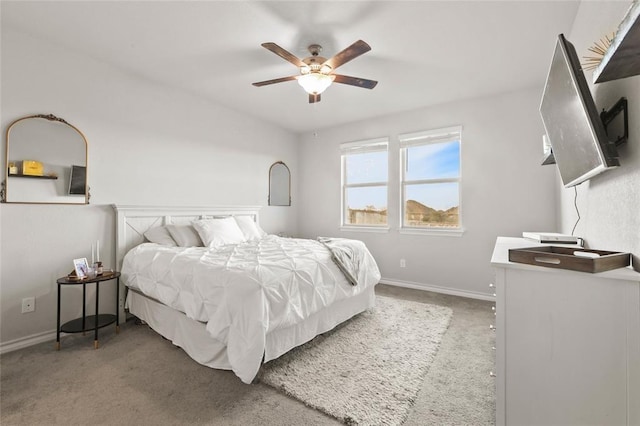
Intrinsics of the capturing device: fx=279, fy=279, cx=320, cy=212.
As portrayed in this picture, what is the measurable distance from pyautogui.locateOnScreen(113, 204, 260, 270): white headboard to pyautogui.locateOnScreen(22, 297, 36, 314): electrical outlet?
24.9 inches

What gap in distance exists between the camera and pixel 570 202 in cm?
239

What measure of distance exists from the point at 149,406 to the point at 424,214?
3.74m

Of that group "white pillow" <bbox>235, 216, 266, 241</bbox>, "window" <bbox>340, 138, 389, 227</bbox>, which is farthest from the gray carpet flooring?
"window" <bbox>340, 138, 389, 227</bbox>

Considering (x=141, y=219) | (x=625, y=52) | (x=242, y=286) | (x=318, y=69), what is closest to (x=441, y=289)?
(x=242, y=286)

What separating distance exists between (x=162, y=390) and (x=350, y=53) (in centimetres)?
265

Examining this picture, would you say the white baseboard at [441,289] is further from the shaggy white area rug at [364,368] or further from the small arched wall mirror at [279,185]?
the small arched wall mirror at [279,185]

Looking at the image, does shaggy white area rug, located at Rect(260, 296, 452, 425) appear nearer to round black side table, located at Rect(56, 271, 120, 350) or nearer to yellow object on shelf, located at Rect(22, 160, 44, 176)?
round black side table, located at Rect(56, 271, 120, 350)

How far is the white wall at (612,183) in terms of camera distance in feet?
3.56

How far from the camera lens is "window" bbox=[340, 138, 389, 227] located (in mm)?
4473

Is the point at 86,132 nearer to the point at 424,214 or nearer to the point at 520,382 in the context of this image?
the point at 520,382

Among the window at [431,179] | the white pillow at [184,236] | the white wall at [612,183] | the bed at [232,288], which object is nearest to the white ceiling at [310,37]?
the white wall at [612,183]

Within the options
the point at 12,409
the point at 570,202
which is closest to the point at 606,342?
the point at 570,202

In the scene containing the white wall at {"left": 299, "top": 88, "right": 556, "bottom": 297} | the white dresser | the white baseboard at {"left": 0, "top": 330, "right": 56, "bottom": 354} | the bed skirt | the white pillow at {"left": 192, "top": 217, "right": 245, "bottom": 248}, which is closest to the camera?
the white dresser

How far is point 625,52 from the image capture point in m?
0.85
